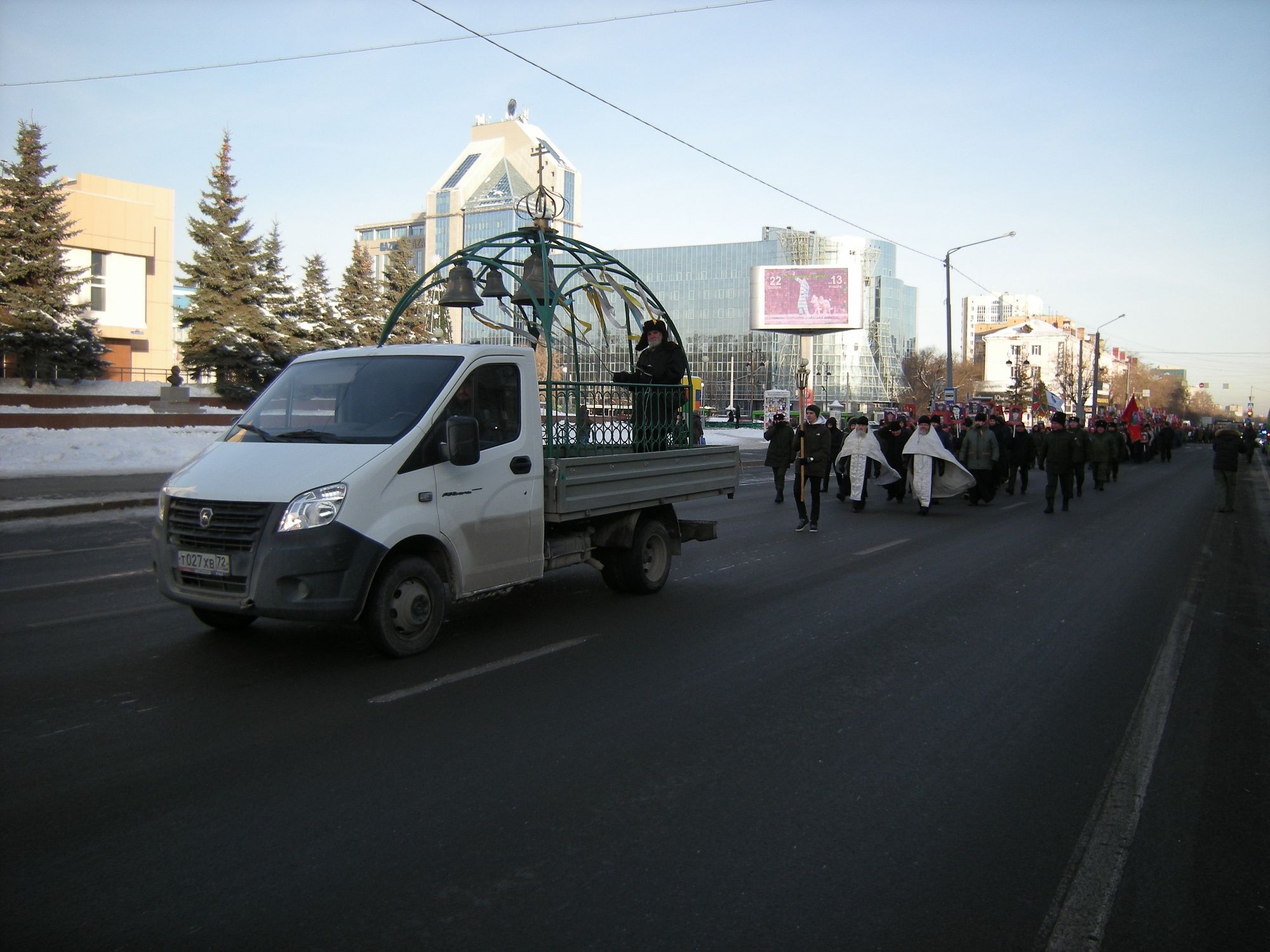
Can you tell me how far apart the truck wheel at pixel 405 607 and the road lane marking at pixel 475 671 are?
448 millimetres

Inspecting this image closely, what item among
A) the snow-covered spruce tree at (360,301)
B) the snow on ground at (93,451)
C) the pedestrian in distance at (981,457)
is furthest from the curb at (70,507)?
the snow-covered spruce tree at (360,301)

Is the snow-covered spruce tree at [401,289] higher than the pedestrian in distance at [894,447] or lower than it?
higher

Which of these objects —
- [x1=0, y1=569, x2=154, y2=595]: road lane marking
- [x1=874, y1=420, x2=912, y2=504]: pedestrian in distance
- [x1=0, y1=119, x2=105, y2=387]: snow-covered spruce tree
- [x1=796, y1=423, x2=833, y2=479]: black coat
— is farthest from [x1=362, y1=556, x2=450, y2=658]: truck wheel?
[x1=0, y1=119, x2=105, y2=387]: snow-covered spruce tree

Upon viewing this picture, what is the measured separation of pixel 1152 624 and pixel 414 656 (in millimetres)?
6189

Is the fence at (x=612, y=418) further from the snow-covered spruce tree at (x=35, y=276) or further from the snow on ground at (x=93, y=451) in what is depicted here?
the snow-covered spruce tree at (x=35, y=276)

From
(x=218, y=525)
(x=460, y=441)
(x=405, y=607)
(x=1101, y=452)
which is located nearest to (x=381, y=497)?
(x=460, y=441)

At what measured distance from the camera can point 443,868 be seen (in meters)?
3.44

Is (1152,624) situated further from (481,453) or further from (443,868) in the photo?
(443,868)

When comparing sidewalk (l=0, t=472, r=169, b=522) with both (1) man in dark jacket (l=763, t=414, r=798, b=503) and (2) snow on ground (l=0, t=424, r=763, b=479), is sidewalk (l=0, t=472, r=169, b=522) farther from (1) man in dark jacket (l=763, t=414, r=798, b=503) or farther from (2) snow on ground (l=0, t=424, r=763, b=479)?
(1) man in dark jacket (l=763, t=414, r=798, b=503)

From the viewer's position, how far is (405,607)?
6086 millimetres

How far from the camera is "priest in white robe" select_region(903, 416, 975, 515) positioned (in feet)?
58.5

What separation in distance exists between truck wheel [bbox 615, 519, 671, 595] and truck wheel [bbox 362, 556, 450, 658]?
2497 mm

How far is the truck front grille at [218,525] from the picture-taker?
560cm

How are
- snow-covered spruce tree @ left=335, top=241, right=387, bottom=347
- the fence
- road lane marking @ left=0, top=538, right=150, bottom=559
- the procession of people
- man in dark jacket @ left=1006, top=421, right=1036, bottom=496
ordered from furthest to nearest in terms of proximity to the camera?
snow-covered spruce tree @ left=335, top=241, right=387, bottom=347, man in dark jacket @ left=1006, top=421, right=1036, bottom=496, the procession of people, road lane marking @ left=0, top=538, right=150, bottom=559, the fence
